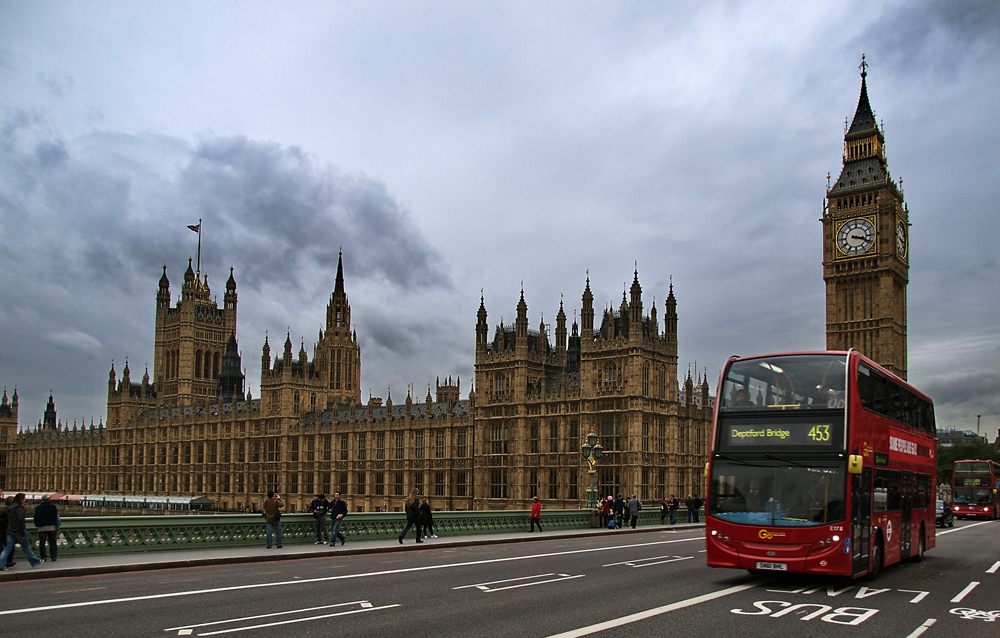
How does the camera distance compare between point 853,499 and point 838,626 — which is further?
point 853,499

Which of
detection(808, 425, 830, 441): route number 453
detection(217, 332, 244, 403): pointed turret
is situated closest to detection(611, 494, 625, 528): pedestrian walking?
detection(808, 425, 830, 441): route number 453

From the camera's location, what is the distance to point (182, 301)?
136m

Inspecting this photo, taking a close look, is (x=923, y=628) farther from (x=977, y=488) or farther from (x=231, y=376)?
(x=231, y=376)

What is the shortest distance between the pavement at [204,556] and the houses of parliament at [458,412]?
26.2 m

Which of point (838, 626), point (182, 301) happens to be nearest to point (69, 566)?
point (838, 626)

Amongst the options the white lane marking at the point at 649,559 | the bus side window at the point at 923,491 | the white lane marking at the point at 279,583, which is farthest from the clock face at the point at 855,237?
the white lane marking at the point at 649,559

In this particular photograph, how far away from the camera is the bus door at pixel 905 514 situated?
20.7m

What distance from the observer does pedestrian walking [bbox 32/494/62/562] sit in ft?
64.7

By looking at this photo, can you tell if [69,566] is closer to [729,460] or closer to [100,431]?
[729,460]

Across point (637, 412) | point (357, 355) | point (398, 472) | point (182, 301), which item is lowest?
point (398, 472)

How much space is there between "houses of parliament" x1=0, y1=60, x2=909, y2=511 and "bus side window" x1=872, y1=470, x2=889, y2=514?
3502 cm

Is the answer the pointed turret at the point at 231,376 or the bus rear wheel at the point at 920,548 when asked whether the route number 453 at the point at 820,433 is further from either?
the pointed turret at the point at 231,376

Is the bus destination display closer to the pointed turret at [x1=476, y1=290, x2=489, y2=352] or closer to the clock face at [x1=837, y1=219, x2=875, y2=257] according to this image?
the pointed turret at [x1=476, y1=290, x2=489, y2=352]

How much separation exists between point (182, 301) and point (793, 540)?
13155 cm
